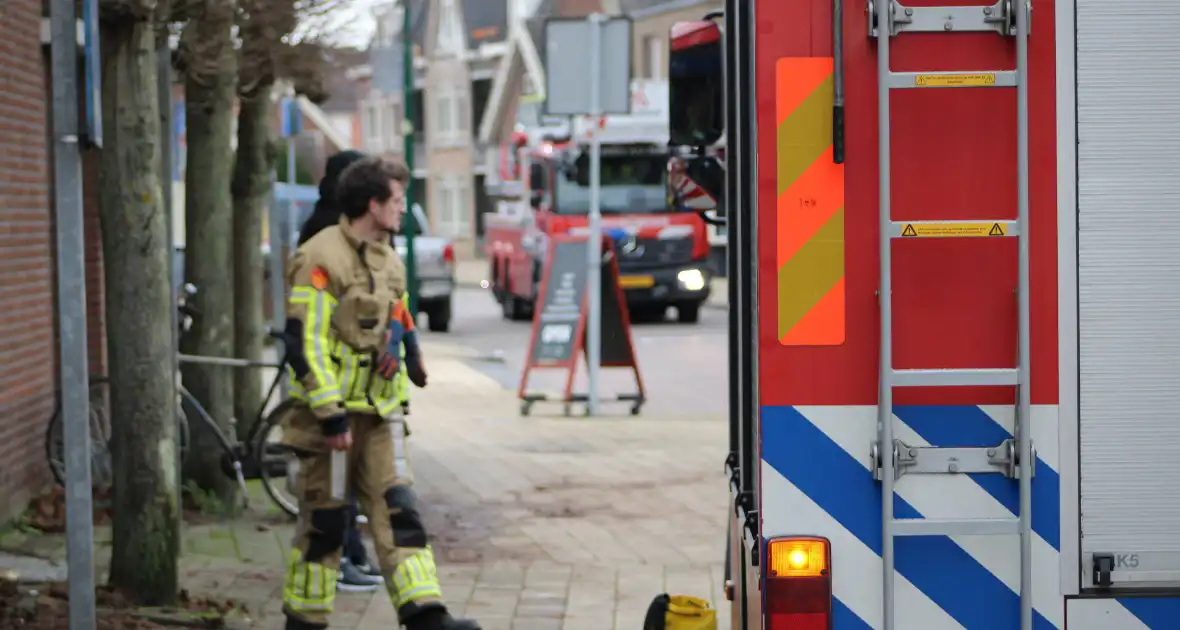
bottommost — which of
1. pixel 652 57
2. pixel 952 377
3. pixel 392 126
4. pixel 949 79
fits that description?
pixel 952 377

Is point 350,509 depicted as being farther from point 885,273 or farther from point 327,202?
point 885,273

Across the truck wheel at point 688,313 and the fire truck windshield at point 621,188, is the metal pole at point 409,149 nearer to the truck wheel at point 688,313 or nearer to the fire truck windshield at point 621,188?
the fire truck windshield at point 621,188

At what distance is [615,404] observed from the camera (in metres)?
18.2

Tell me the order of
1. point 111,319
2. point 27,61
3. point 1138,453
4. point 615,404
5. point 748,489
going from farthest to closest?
point 615,404
point 27,61
point 111,319
point 748,489
point 1138,453

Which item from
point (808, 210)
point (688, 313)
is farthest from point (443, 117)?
point (808, 210)

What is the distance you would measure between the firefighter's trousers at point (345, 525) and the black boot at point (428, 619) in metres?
0.03

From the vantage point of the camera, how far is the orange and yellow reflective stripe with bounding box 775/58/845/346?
427 cm

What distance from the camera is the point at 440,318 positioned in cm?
3011

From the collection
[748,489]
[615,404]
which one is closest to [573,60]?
[615,404]

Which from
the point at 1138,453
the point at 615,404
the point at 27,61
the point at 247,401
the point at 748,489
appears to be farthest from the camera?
the point at 615,404

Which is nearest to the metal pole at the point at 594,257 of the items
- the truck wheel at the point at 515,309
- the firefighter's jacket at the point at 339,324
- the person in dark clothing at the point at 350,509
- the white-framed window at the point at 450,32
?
the person in dark clothing at the point at 350,509

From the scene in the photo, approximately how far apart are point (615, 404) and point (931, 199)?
14.0m

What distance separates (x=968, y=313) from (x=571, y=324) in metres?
13.1

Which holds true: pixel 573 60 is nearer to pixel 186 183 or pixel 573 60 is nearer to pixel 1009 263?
pixel 186 183
